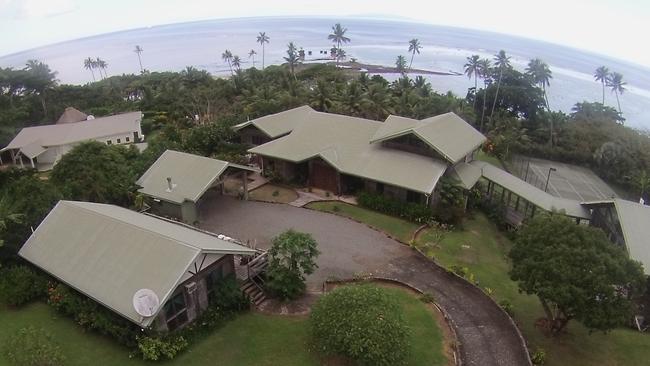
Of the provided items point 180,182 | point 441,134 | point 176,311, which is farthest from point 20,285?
point 441,134

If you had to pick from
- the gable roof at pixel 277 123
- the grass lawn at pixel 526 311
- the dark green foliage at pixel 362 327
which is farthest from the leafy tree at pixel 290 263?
the gable roof at pixel 277 123

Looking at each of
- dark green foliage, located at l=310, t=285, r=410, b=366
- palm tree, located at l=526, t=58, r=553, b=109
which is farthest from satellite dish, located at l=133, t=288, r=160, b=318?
palm tree, located at l=526, t=58, r=553, b=109

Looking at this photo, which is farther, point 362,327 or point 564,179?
point 564,179

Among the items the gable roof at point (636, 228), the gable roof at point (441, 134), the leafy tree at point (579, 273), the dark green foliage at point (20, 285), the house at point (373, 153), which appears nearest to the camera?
the leafy tree at point (579, 273)

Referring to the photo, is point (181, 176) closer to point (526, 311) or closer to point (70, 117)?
point (526, 311)

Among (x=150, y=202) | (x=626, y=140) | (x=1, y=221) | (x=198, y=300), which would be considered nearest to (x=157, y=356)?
(x=198, y=300)

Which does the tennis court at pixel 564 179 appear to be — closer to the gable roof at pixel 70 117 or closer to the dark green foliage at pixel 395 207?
the dark green foliage at pixel 395 207
